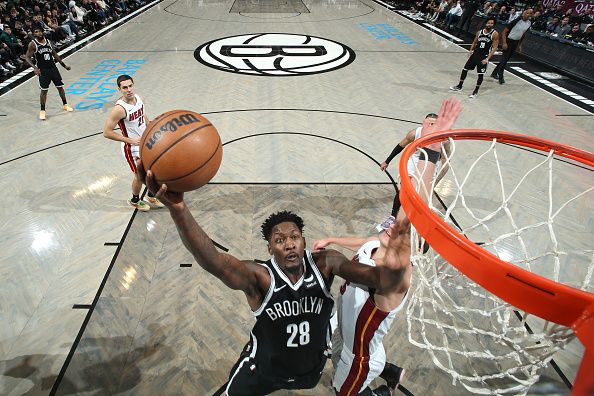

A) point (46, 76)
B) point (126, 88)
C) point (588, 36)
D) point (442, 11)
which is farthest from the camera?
point (442, 11)

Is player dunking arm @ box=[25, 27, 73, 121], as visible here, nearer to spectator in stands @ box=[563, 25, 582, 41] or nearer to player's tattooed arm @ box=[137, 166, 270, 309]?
player's tattooed arm @ box=[137, 166, 270, 309]

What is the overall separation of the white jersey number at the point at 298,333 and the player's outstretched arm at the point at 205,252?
0.22m

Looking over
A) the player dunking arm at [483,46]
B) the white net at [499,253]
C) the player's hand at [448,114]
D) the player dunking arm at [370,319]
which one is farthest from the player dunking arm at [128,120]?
the player dunking arm at [483,46]

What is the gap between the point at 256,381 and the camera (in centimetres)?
206

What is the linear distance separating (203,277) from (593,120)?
7.77m

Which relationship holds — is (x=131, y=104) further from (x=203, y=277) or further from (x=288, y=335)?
(x=288, y=335)

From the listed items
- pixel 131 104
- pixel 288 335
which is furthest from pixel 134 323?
pixel 131 104

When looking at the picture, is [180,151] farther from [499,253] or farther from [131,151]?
[499,253]

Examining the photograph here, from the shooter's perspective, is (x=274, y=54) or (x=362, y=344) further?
(x=274, y=54)

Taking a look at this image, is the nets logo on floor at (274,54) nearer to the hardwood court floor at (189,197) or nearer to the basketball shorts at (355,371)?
the hardwood court floor at (189,197)

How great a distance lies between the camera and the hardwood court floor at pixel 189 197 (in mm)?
2781

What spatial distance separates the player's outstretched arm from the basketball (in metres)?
0.08

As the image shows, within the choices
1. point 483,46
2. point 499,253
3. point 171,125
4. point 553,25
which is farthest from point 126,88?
point 553,25

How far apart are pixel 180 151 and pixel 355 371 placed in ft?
5.21
